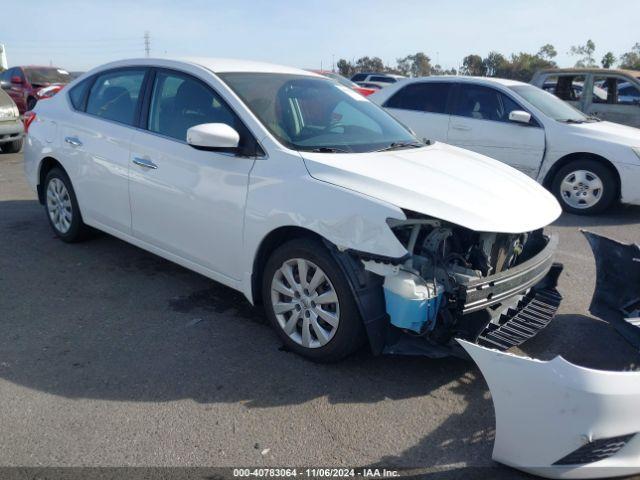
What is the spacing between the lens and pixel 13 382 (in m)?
3.24

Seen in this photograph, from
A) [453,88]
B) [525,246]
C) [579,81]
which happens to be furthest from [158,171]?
[579,81]

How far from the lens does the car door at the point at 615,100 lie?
32.0ft

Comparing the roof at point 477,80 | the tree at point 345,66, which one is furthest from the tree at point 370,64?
the roof at point 477,80

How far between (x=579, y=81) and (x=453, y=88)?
3539 millimetres

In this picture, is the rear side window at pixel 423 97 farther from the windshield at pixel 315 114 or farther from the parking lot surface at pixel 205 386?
the parking lot surface at pixel 205 386

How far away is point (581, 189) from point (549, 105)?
4.42ft

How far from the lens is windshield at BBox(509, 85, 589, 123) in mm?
7719

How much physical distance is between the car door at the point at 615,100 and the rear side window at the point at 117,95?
329 inches

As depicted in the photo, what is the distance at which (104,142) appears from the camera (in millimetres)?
4672

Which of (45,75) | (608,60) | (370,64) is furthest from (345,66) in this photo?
(45,75)

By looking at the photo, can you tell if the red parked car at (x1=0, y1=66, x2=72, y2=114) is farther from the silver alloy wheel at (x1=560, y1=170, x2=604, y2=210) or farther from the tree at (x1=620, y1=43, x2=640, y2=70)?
the tree at (x1=620, y1=43, x2=640, y2=70)

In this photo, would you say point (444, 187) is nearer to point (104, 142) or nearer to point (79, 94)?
point (104, 142)

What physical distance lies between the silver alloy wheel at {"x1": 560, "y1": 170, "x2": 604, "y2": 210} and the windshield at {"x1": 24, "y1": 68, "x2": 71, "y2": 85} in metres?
16.0

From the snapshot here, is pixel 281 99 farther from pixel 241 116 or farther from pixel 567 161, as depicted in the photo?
pixel 567 161
